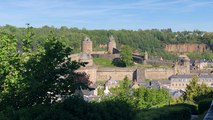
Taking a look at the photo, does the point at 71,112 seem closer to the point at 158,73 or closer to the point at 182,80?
the point at 182,80

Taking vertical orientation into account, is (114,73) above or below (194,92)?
below

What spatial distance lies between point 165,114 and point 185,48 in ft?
444

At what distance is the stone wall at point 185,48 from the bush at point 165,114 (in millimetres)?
128953

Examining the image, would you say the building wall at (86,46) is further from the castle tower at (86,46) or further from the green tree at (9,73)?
the green tree at (9,73)

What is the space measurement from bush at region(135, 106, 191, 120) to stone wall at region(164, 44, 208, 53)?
423ft

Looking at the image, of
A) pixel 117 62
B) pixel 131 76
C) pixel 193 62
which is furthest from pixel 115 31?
pixel 131 76

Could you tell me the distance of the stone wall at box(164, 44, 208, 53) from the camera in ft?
491

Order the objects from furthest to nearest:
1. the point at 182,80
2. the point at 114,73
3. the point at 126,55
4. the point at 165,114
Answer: the point at 126,55
the point at 114,73
the point at 182,80
the point at 165,114

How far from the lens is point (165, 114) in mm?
19781

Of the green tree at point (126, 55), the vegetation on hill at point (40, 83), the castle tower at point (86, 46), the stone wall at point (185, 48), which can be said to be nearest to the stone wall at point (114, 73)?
the green tree at point (126, 55)

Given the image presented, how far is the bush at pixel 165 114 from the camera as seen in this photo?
1835cm

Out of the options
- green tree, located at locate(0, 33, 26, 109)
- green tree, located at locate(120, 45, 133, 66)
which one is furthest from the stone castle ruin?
green tree, located at locate(0, 33, 26, 109)

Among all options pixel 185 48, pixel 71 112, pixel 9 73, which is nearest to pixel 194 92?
pixel 71 112

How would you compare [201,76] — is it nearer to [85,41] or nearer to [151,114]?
[85,41]
